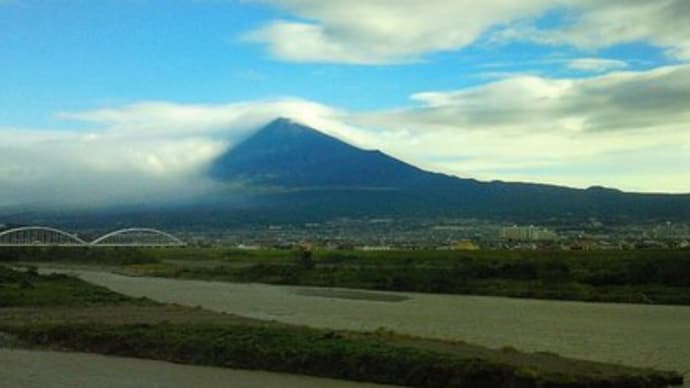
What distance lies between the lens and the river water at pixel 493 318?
691 inches

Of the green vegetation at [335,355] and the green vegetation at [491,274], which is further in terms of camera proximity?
the green vegetation at [491,274]

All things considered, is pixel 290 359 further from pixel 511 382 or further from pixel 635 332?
pixel 635 332

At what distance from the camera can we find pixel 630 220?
103 metres

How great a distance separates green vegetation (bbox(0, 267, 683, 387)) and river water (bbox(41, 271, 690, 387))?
1.89m

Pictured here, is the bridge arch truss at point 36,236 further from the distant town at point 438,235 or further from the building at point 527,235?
the building at point 527,235

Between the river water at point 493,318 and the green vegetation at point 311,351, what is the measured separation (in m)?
1.89

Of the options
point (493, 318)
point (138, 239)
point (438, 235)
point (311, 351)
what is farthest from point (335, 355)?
point (138, 239)

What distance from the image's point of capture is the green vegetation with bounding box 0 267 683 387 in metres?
12.9

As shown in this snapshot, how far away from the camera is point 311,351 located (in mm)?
14938

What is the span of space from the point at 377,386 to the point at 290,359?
212 centimetres

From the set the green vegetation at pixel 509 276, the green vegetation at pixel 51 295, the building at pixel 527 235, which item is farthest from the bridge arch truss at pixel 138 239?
the green vegetation at pixel 51 295

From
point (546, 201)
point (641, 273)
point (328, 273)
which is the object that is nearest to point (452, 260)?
point (328, 273)

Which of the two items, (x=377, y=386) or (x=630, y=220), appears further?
(x=630, y=220)

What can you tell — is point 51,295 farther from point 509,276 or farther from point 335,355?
point 509,276
